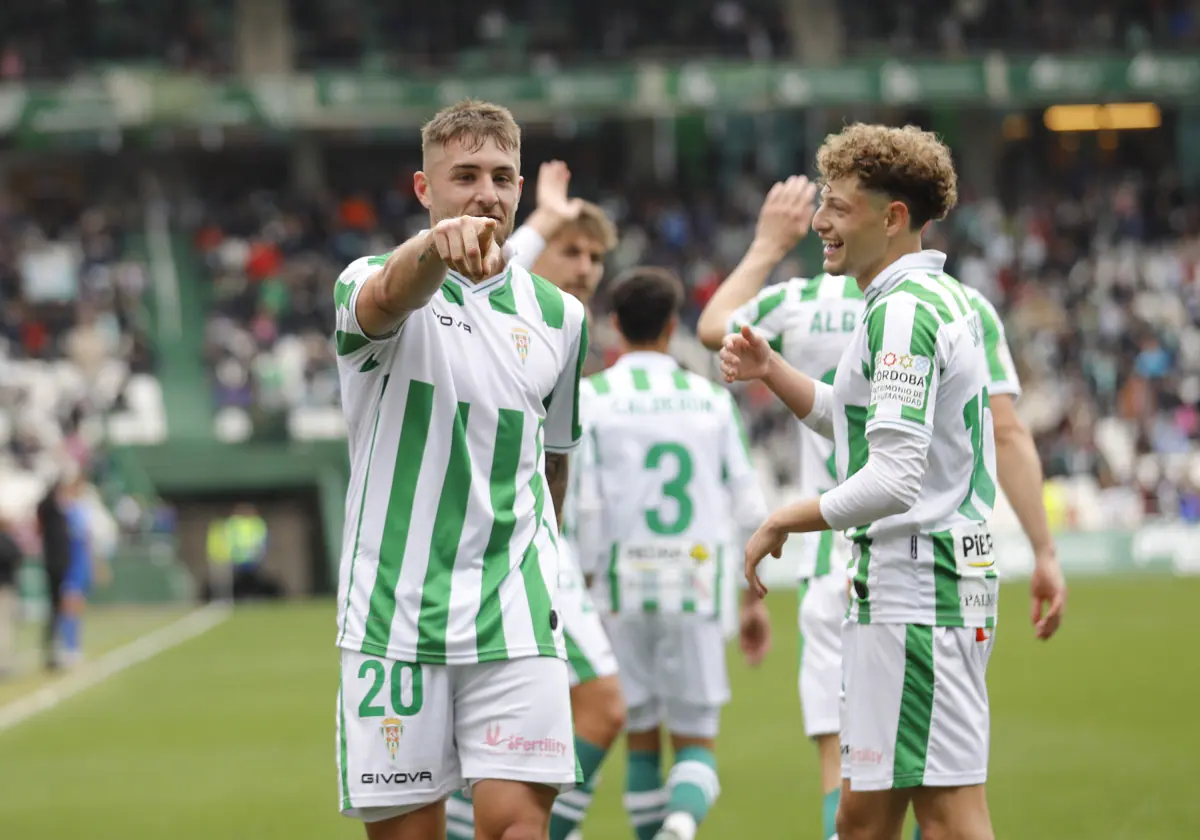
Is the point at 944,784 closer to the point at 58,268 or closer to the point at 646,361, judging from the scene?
the point at 646,361

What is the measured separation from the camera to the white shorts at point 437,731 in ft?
14.5

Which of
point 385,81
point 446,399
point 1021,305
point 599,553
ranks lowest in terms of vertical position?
point 599,553

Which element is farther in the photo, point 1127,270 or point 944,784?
point 1127,270

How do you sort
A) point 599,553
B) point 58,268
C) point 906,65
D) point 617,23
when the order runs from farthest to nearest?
point 617,23 → point 906,65 → point 58,268 → point 599,553

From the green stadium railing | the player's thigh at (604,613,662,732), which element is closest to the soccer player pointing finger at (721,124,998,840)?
the player's thigh at (604,613,662,732)

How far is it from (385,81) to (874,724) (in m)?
29.1

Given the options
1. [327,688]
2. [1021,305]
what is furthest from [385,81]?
[327,688]

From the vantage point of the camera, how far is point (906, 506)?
442cm

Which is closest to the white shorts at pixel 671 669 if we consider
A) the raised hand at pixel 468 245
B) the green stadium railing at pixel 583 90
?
the raised hand at pixel 468 245

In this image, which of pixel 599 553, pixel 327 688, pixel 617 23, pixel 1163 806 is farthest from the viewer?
pixel 617 23

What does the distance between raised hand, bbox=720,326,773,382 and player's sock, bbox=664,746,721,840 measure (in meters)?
2.50

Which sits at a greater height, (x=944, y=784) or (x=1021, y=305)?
(x=1021, y=305)

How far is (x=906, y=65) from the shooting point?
33.2 m

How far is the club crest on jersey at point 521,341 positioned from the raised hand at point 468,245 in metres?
0.76
